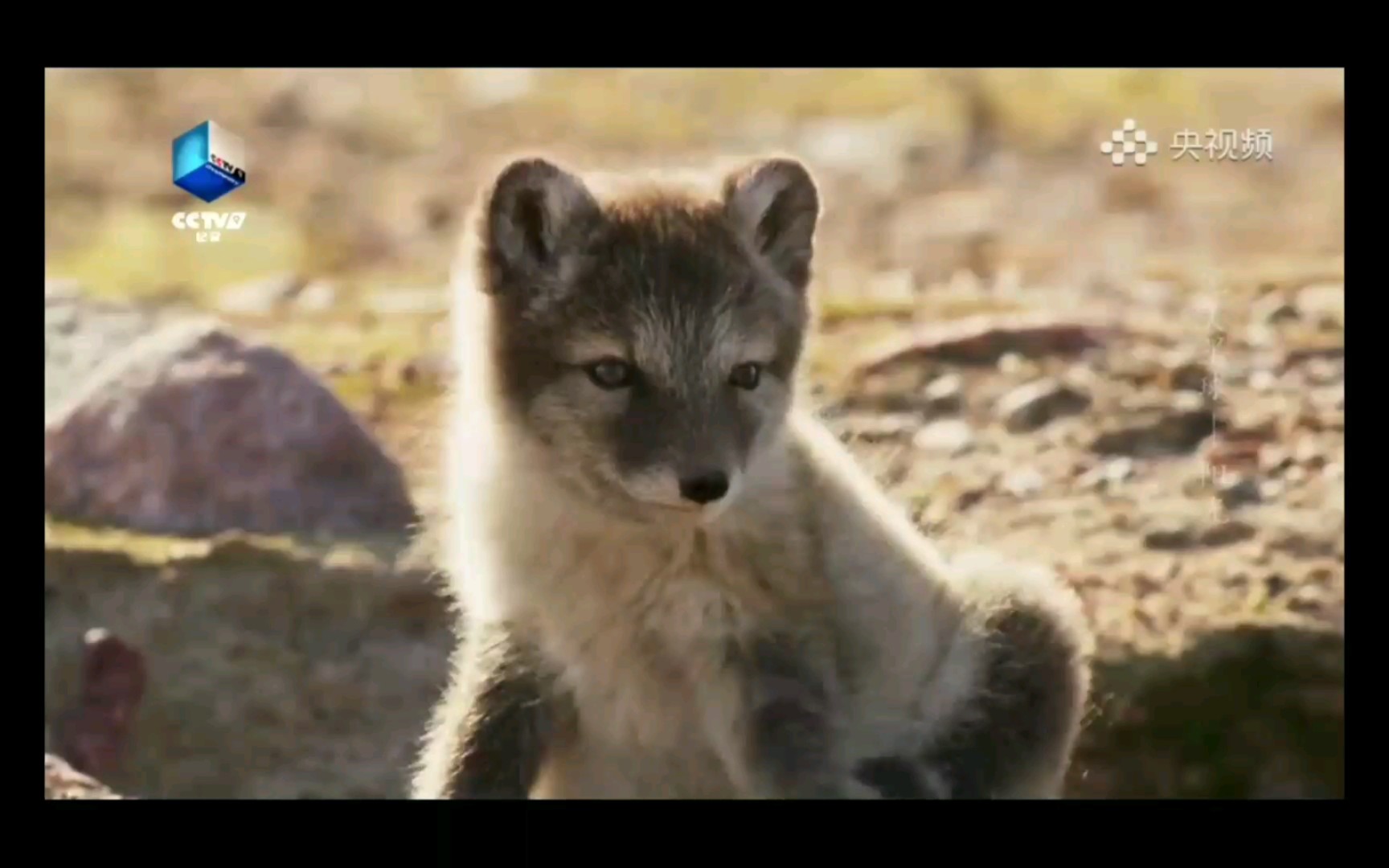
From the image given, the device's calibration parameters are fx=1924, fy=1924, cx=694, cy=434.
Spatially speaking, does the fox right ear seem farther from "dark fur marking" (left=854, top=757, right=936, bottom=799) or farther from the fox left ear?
"dark fur marking" (left=854, top=757, right=936, bottom=799)

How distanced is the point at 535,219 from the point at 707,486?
42 cm

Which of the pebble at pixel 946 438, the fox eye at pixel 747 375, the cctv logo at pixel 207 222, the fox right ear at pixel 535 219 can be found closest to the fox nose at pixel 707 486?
the fox eye at pixel 747 375

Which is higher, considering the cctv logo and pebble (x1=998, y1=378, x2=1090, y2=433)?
the cctv logo

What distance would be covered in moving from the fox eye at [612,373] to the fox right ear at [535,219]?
133 millimetres

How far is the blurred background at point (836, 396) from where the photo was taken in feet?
10.2

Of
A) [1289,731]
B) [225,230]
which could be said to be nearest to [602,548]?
[225,230]

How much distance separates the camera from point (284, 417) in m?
3.50

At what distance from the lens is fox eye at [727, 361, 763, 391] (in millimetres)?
2473

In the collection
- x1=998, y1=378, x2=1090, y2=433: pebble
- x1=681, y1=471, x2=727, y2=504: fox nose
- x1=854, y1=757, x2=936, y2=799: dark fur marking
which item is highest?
x1=998, y1=378, x2=1090, y2=433: pebble

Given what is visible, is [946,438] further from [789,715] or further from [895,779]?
[789,715]

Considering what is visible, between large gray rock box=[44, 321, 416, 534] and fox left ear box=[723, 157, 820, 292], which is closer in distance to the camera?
fox left ear box=[723, 157, 820, 292]

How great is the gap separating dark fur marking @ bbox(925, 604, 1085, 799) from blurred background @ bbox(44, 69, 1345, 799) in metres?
0.52

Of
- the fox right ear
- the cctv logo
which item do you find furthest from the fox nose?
the cctv logo

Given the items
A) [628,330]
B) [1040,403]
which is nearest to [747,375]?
[628,330]
